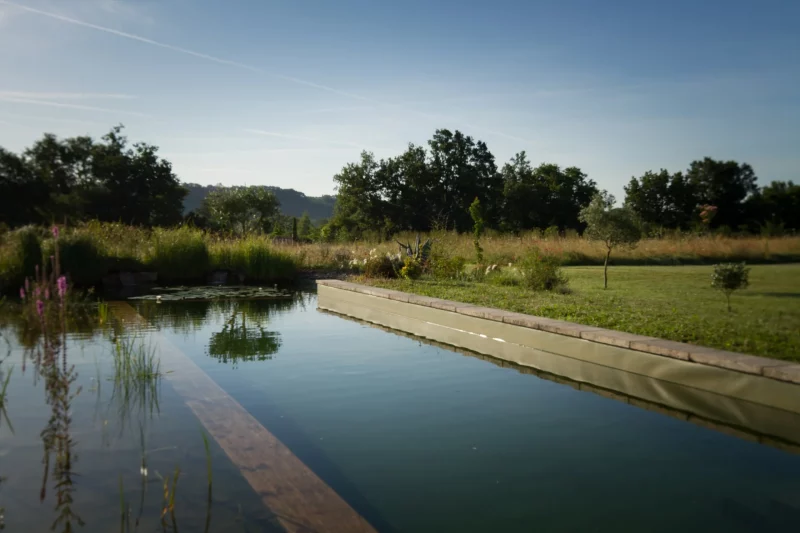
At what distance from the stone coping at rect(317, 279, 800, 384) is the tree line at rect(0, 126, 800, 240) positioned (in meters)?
17.5

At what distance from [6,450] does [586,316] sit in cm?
492

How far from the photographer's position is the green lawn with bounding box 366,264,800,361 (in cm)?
488

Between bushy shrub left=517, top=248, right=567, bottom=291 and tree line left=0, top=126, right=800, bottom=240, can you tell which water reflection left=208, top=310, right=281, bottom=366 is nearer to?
bushy shrub left=517, top=248, right=567, bottom=291

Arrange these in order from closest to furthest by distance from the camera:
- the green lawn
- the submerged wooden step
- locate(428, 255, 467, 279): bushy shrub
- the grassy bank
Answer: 1. the submerged wooden step
2. the green lawn
3. the grassy bank
4. locate(428, 255, 467, 279): bushy shrub

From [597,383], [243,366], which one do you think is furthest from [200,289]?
[597,383]

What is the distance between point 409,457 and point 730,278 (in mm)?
4419

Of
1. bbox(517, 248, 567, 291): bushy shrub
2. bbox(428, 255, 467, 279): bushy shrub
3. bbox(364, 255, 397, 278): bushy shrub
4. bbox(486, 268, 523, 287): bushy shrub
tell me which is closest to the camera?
bbox(517, 248, 567, 291): bushy shrub

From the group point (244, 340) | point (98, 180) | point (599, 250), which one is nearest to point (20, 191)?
point (98, 180)

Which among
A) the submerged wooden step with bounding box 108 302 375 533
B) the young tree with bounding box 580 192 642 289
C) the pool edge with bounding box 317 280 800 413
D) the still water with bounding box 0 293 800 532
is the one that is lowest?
the still water with bounding box 0 293 800 532

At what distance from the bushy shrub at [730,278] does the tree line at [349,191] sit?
17.9 meters

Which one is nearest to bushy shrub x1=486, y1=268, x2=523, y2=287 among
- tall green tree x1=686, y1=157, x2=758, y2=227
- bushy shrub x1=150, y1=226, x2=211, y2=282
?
tall green tree x1=686, y1=157, x2=758, y2=227

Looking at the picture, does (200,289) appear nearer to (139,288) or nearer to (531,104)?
(139,288)

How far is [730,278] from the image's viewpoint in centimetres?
602

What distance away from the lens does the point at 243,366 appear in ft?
17.4
